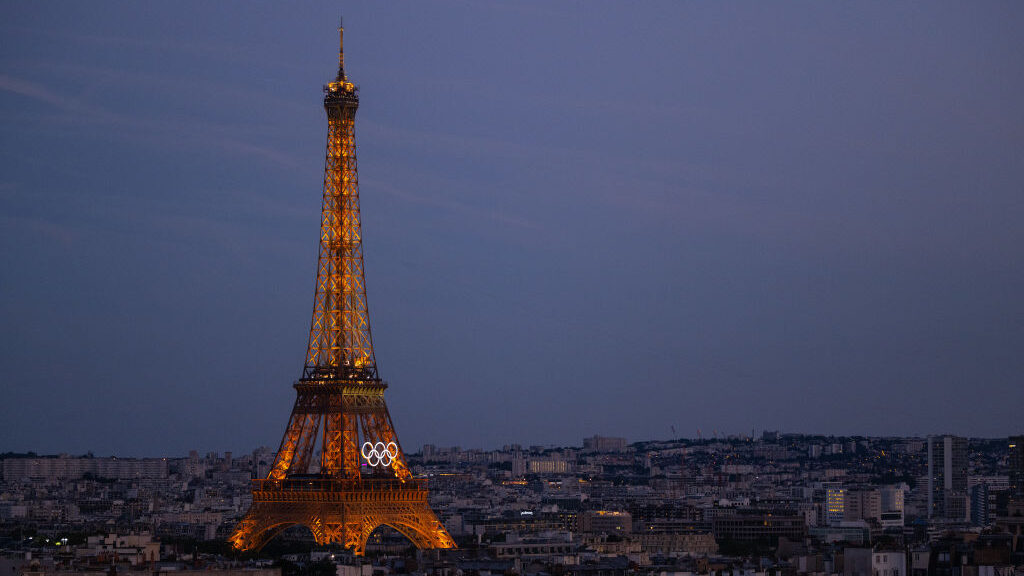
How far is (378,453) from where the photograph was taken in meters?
82.5

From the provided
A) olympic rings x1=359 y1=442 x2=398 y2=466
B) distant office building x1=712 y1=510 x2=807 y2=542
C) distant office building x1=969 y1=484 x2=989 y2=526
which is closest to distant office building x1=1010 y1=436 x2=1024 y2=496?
distant office building x1=712 y1=510 x2=807 y2=542

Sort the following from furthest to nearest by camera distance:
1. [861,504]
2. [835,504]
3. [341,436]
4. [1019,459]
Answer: [835,504]
[861,504]
[1019,459]
[341,436]

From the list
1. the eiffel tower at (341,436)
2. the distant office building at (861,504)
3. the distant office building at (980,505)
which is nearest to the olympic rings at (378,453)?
the eiffel tower at (341,436)

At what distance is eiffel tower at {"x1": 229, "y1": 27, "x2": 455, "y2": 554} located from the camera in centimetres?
8144

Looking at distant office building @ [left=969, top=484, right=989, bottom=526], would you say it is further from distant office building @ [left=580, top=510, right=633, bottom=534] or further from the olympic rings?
the olympic rings

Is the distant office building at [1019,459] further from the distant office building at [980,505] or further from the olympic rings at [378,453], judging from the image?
the olympic rings at [378,453]

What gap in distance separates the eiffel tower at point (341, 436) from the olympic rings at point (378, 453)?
4cm

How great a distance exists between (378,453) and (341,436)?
4.86 feet

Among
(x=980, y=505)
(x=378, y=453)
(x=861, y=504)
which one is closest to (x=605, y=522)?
(x=980, y=505)

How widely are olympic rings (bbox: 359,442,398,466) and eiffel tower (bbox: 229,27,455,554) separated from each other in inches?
1.4

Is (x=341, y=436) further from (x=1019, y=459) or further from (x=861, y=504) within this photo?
(x=861, y=504)

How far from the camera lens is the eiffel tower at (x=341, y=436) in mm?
81438

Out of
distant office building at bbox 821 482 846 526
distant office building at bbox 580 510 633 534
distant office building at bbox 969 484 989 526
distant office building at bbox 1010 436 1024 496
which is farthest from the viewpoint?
distant office building at bbox 821 482 846 526

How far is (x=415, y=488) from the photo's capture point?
3273 inches
